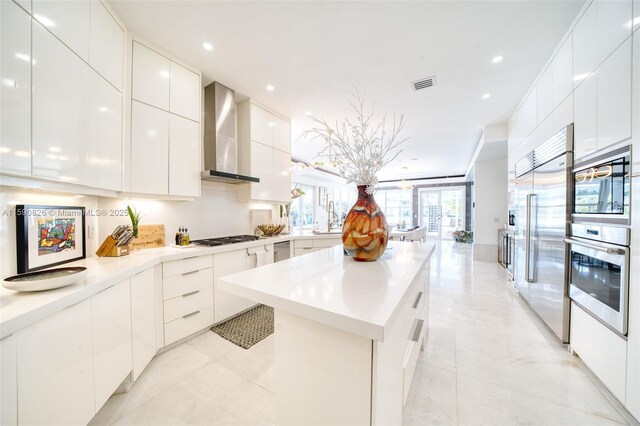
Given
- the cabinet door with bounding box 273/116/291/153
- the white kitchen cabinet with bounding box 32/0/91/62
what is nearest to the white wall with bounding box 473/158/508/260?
the cabinet door with bounding box 273/116/291/153

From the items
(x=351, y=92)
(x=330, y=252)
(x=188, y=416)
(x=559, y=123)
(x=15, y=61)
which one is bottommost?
(x=188, y=416)

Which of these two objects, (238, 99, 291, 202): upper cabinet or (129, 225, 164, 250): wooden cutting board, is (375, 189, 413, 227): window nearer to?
(238, 99, 291, 202): upper cabinet

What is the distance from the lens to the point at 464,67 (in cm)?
246

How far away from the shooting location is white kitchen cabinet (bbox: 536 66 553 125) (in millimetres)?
2352

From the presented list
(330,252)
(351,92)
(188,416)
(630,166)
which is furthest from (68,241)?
(630,166)

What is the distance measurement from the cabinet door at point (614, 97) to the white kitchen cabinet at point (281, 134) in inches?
130

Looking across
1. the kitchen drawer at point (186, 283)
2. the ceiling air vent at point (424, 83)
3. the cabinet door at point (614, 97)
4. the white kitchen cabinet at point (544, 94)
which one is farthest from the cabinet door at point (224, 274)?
the white kitchen cabinet at point (544, 94)

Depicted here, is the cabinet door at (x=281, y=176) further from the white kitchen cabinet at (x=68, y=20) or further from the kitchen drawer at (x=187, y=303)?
the white kitchen cabinet at (x=68, y=20)

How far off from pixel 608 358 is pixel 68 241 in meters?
3.78

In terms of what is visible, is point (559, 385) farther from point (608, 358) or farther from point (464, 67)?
point (464, 67)

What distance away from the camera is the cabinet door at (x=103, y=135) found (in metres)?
1.54

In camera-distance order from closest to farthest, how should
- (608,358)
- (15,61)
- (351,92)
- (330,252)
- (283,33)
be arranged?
(15,61) → (608,358) → (330,252) → (283,33) → (351,92)

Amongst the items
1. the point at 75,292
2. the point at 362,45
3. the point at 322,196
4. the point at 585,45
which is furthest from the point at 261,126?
the point at 322,196

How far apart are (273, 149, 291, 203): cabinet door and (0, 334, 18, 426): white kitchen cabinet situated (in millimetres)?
2855
